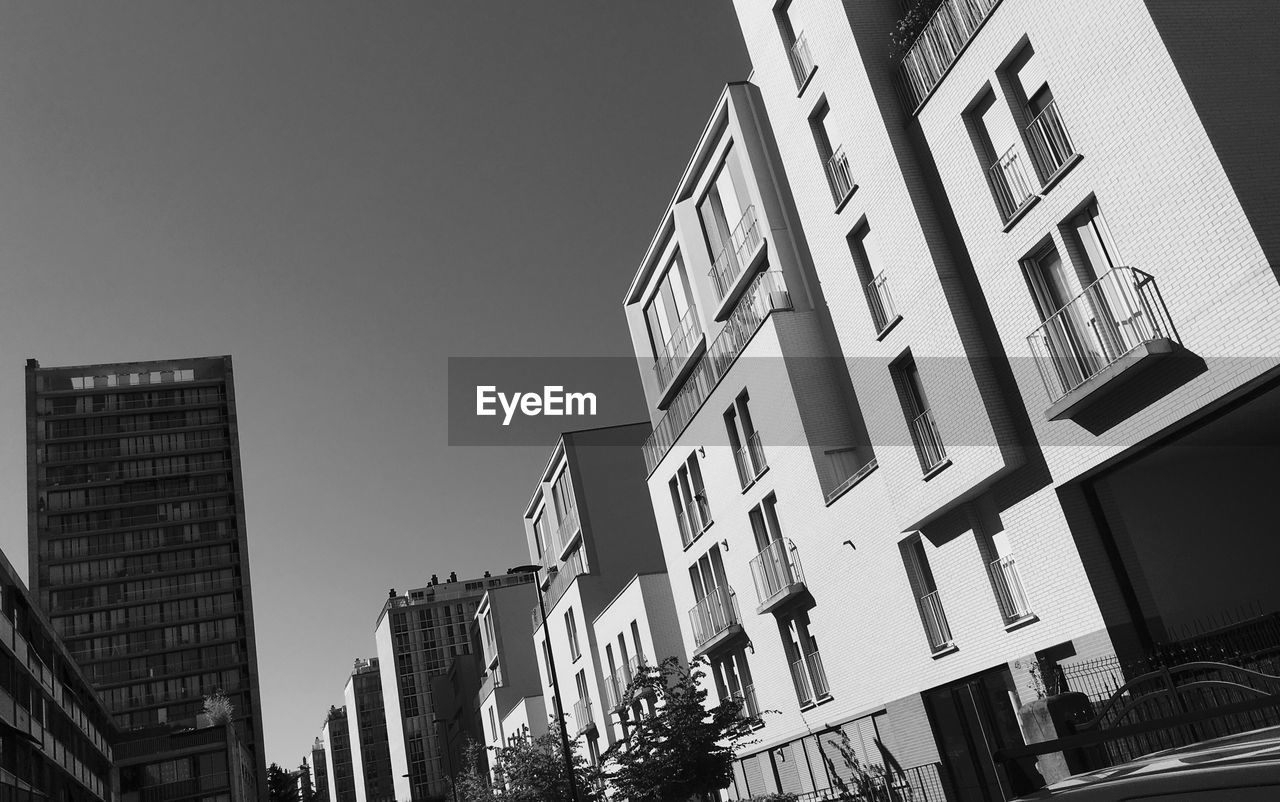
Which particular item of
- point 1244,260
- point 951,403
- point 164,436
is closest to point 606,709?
point 951,403

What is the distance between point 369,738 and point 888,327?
155 metres

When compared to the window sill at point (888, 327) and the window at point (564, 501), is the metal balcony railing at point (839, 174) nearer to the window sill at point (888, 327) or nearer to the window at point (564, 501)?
the window sill at point (888, 327)

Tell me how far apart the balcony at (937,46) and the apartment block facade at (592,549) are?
27.0 m

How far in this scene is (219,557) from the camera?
93688 mm

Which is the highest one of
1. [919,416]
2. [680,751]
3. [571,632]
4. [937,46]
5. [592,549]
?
[937,46]

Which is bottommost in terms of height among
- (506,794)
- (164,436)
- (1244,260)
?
(506,794)

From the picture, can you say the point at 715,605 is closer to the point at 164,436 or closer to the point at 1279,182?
the point at 1279,182

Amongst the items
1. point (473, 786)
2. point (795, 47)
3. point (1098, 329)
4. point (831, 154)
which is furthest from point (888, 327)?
point (473, 786)

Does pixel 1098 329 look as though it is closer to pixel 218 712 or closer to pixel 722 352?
pixel 722 352

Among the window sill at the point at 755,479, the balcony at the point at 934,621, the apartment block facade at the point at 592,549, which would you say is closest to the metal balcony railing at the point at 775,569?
the window sill at the point at 755,479

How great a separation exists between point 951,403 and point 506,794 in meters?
29.6

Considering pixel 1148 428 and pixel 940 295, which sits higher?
pixel 940 295

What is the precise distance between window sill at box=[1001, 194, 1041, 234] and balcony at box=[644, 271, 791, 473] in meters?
8.11

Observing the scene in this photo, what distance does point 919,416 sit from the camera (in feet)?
64.3
